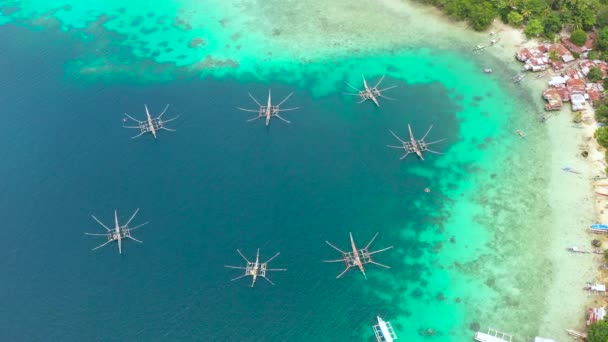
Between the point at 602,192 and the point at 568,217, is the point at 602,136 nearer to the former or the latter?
the point at 602,192

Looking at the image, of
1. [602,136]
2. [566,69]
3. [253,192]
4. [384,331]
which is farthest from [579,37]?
[253,192]

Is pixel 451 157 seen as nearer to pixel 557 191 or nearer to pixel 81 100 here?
pixel 557 191

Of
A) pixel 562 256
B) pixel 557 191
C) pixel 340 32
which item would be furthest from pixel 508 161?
pixel 340 32

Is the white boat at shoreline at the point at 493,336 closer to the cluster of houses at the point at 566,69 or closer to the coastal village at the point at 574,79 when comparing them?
the coastal village at the point at 574,79

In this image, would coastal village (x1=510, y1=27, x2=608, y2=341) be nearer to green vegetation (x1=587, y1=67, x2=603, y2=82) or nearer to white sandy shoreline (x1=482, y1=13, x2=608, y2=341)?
green vegetation (x1=587, y1=67, x2=603, y2=82)

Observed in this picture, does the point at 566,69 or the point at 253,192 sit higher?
the point at 566,69
